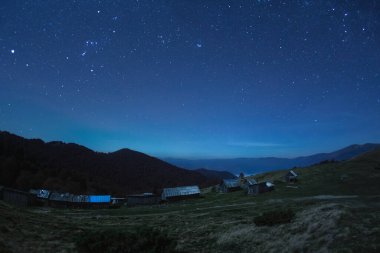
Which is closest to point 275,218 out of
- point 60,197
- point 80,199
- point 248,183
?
point 248,183

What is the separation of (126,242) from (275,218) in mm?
12342

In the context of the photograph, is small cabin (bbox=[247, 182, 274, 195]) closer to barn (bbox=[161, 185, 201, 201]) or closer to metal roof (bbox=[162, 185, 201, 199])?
barn (bbox=[161, 185, 201, 201])

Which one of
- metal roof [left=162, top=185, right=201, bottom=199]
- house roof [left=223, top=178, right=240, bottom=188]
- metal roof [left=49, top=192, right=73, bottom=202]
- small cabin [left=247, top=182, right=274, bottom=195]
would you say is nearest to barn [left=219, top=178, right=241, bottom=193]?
house roof [left=223, top=178, right=240, bottom=188]

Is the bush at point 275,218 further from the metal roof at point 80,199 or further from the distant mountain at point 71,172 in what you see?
the distant mountain at point 71,172

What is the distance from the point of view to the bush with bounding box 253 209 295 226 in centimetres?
2425

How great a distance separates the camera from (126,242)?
18562 mm

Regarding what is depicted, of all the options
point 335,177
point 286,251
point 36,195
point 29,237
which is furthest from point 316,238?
point 36,195

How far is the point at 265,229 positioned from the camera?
23.2 metres

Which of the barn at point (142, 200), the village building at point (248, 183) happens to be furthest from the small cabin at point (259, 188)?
the barn at point (142, 200)

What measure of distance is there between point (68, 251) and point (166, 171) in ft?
584

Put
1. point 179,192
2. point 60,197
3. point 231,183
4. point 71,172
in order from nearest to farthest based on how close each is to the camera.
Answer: point 60,197 → point 179,192 → point 231,183 → point 71,172

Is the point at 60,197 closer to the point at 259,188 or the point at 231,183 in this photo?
the point at 231,183

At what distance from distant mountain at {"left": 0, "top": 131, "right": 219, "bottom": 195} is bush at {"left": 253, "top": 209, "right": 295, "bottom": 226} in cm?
9561

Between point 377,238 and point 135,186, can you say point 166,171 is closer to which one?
point 135,186
